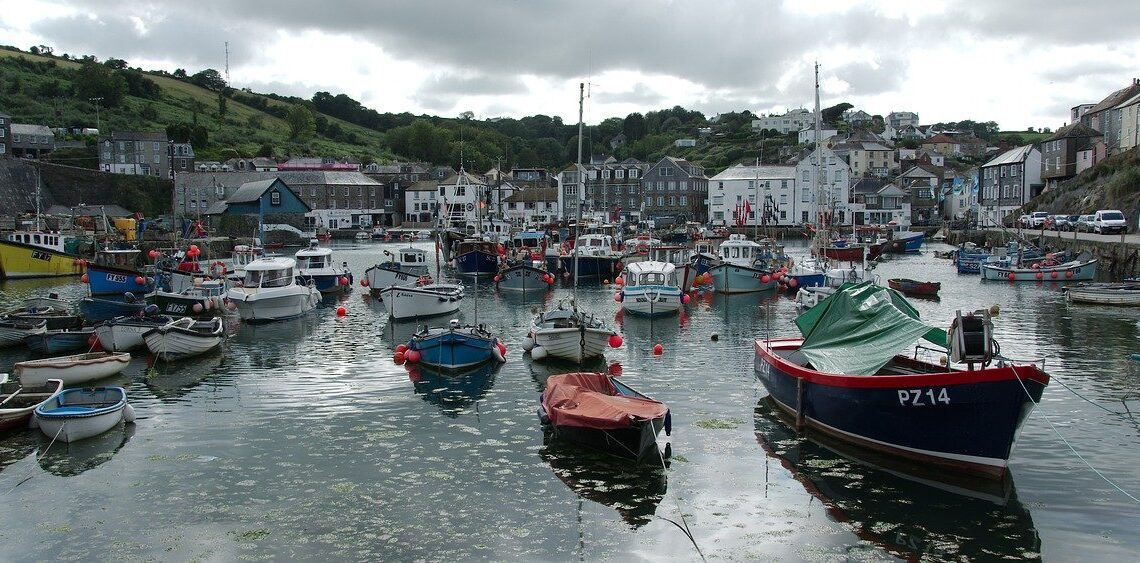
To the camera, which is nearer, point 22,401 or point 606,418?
point 606,418

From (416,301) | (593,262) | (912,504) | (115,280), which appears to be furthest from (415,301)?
(912,504)

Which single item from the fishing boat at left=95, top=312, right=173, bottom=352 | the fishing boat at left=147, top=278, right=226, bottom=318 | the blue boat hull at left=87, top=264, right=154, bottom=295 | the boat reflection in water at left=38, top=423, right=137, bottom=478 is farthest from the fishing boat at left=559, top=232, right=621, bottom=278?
the boat reflection in water at left=38, top=423, right=137, bottom=478

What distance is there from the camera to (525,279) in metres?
54.0

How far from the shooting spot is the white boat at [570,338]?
1129 inches

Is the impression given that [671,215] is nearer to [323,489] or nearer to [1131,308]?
[1131,308]

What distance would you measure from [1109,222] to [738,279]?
33789 mm

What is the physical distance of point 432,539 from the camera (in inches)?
569

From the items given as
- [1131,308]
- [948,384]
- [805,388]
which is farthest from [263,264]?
[1131,308]

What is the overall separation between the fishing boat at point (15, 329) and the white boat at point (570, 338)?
1825 centimetres

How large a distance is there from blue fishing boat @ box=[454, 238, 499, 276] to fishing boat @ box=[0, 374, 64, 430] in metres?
39.5

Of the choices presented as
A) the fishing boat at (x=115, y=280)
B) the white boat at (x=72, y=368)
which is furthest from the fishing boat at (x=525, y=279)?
the white boat at (x=72, y=368)

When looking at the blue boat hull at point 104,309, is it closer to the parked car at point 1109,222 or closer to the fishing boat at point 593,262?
the fishing boat at point 593,262

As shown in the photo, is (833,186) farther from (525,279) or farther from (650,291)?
(650,291)

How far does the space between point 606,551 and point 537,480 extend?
11.6ft
